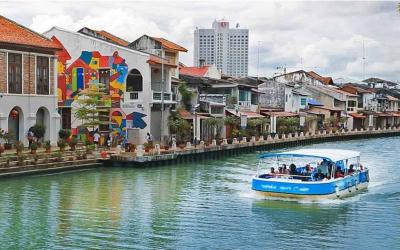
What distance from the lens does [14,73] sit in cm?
4044

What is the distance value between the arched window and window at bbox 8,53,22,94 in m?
11.0

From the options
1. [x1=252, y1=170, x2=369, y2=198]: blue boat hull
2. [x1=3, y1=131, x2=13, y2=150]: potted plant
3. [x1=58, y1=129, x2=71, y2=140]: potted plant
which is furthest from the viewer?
[x1=58, y1=129, x2=71, y2=140]: potted plant

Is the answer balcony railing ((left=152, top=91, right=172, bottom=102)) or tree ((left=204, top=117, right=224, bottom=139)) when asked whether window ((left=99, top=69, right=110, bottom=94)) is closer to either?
balcony railing ((left=152, top=91, right=172, bottom=102))

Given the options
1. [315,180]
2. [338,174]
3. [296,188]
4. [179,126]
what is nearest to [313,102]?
[179,126]

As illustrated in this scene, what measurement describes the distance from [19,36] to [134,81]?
39.4 feet

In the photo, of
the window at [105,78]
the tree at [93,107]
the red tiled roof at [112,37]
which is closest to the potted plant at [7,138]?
the tree at [93,107]

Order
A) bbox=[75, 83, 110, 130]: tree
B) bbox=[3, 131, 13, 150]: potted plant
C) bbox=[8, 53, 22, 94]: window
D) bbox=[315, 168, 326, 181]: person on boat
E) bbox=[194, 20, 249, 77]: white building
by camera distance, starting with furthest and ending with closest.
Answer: bbox=[194, 20, 249, 77]: white building → bbox=[75, 83, 110, 130]: tree → bbox=[8, 53, 22, 94]: window → bbox=[3, 131, 13, 150]: potted plant → bbox=[315, 168, 326, 181]: person on boat

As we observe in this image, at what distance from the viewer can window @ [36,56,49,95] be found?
139 ft

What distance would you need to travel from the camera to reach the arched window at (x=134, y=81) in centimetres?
5028

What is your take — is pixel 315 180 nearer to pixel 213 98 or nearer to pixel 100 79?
pixel 100 79

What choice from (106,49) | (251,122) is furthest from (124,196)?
(251,122)

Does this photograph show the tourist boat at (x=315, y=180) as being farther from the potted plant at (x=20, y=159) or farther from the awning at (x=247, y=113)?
the awning at (x=247, y=113)

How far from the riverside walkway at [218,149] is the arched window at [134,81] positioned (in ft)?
23.2

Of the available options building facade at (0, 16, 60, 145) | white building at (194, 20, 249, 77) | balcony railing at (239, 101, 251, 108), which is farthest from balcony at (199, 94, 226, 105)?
white building at (194, 20, 249, 77)
